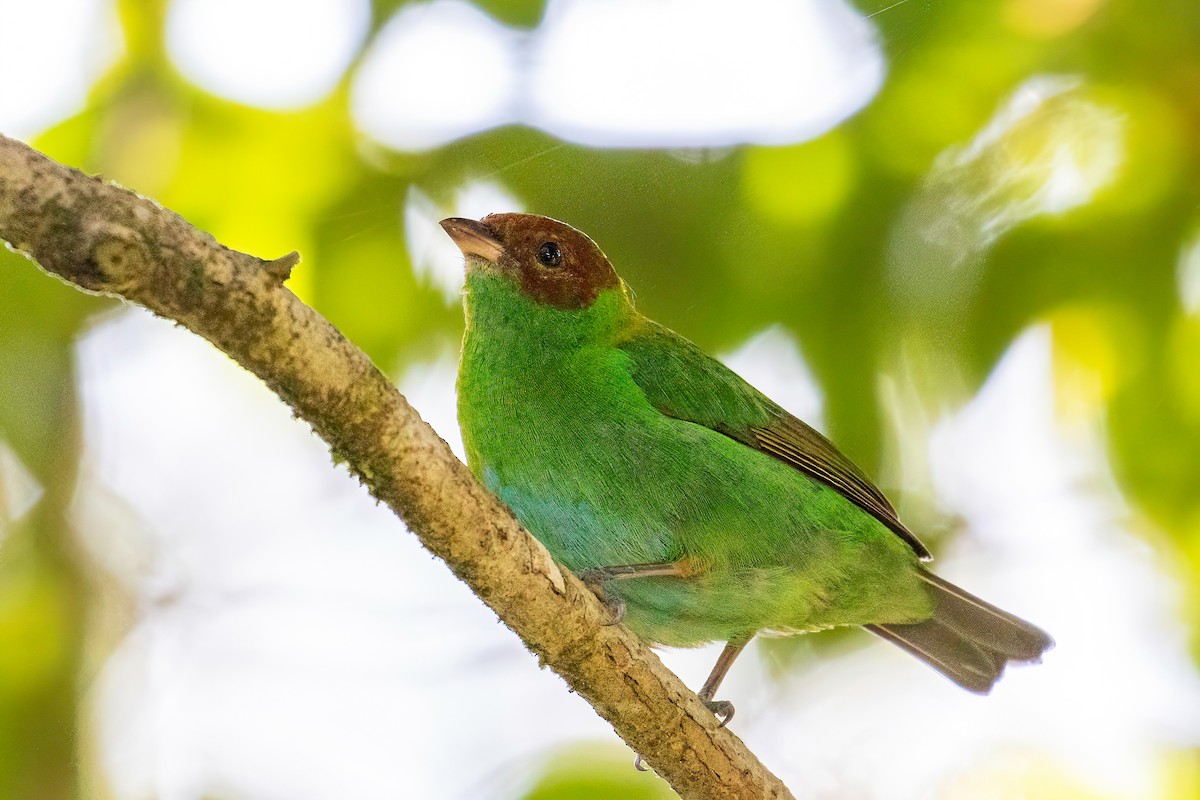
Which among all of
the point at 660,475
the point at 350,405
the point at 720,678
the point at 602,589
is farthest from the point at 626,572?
the point at 350,405

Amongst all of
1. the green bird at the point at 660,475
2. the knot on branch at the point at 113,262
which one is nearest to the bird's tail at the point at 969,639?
the green bird at the point at 660,475

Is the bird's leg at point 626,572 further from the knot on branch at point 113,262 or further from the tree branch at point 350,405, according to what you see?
the knot on branch at point 113,262

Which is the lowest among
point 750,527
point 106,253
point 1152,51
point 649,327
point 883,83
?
point 106,253

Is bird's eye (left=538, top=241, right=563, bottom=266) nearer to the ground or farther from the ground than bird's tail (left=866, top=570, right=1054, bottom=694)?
farther from the ground

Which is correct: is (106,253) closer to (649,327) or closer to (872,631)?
(649,327)

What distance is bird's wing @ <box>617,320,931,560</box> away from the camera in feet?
13.2

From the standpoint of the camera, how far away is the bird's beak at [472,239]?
414 cm

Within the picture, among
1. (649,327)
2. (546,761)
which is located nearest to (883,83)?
(649,327)

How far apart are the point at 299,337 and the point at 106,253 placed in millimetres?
371

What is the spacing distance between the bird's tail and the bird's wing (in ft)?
1.18

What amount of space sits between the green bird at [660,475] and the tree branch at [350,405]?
1.43ft

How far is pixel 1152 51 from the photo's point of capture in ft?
13.6

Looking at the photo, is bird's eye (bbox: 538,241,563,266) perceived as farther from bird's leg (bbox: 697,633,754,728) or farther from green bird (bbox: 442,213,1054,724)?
bird's leg (bbox: 697,633,754,728)

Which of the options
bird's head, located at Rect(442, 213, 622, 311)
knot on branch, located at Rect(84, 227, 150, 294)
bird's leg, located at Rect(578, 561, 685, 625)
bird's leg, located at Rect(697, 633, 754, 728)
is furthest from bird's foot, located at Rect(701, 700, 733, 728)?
knot on branch, located at Rect(84, 227, 150, 294)
